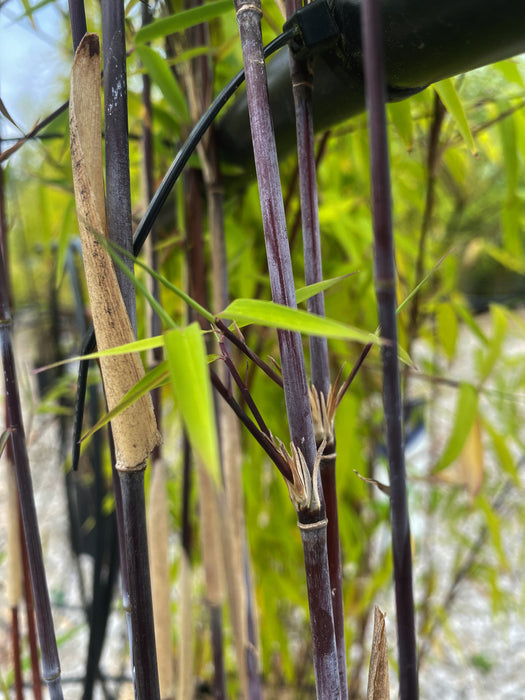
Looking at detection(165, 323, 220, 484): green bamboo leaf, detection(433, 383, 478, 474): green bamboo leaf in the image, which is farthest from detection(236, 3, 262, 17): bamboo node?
detection(433, 383, 478, 474): green bamboo leaf

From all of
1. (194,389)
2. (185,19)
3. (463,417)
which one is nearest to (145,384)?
(194,389)

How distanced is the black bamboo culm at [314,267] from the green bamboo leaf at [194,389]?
70 millimetres

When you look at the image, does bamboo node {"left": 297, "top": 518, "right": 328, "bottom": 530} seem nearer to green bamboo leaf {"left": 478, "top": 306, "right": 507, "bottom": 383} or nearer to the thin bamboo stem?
the thin bamboo stem

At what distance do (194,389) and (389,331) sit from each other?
5cm

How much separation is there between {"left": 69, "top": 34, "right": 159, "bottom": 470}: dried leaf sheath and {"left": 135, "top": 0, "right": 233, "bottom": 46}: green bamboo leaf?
0.21ft

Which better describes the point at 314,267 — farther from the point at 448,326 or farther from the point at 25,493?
the point at 448,326

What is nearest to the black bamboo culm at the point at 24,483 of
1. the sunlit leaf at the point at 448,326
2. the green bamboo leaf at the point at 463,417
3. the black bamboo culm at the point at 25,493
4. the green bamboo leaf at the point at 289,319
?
the black bamboo culm at the point at 25,493

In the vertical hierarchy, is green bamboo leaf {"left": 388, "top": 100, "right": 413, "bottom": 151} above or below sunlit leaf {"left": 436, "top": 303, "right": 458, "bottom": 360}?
above

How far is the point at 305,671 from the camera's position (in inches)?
29.3

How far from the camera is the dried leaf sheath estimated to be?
0.52 feet

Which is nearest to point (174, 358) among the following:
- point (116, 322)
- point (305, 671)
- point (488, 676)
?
point (116, 322)

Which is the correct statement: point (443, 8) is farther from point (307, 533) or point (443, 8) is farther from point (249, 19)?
point (307, 533)

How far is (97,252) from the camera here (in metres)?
0.16

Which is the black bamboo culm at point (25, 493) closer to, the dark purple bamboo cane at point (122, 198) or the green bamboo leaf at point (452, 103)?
the dark purple bamboo cane at point (122, 198)
